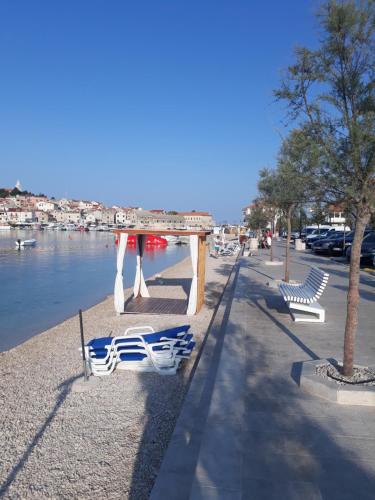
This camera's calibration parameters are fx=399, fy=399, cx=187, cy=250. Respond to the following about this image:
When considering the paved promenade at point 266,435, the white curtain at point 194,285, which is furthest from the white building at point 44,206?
the paved promenade at point 266,435

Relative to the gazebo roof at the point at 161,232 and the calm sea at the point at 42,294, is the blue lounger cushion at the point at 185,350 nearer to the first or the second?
the gazebo roof at the point at 161,232

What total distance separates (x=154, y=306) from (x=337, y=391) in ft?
26.3

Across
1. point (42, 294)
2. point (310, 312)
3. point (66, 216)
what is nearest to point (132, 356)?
point (310, 312)

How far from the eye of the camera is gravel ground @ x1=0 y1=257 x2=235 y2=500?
3744 mm

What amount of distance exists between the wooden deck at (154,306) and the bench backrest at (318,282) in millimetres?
3790

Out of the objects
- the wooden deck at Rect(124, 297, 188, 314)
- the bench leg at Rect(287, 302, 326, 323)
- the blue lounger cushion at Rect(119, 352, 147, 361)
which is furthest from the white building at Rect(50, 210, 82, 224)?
the blue lounger cushion at Rect(119, 352, 147, 361)

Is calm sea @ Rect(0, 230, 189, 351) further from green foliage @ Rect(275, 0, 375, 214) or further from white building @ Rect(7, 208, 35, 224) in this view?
white building @ Rect(7, 208, 35, 224)

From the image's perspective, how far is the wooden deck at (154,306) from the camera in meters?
11.2

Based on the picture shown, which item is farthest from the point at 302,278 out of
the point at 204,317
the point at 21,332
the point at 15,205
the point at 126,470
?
the point at 15,205

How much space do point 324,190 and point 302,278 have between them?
1077 centimetres

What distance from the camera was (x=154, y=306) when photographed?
39.1 ft

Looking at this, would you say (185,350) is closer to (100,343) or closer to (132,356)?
(132,356)

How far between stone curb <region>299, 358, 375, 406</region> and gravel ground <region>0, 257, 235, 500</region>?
169 centimetres

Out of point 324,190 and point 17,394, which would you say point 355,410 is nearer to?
point 324,190
